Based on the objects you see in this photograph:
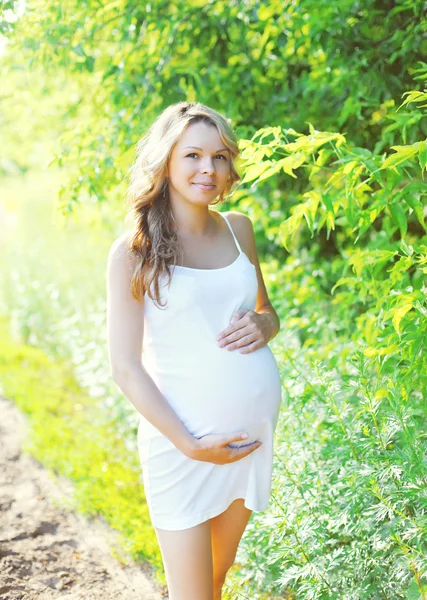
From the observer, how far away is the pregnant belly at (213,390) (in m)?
2.05

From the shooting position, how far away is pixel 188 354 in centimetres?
207

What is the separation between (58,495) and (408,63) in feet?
9.92

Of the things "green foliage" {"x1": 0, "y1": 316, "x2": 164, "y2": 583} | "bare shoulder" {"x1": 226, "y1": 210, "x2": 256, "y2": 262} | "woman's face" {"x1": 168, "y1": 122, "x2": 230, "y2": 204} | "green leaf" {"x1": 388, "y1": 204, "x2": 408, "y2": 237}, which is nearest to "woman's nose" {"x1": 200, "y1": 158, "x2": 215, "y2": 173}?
"woman's face" {"x1": 168, "y1": 122, "x2": 230, "y2": 204}

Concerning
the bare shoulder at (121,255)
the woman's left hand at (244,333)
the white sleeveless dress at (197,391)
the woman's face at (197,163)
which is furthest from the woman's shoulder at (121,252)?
the woman's left hand at (244,333)

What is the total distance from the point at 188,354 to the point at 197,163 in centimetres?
61

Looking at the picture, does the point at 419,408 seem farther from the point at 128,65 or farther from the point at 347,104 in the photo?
the point at 128,65

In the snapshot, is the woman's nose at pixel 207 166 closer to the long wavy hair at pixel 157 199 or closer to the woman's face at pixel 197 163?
the woman's face at pixel 197 163

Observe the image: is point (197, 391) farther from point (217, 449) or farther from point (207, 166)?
point (207, 166)

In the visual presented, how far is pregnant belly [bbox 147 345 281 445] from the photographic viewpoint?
6.74 feet

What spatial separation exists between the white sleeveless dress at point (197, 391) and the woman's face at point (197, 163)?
10.1 inches

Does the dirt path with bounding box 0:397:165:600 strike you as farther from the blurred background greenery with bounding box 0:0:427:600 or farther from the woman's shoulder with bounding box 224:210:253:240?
the woman's shoulder with bounding box 224:210:253:240

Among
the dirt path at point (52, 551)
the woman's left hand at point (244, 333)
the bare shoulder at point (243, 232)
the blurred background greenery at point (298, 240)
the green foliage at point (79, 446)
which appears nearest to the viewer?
the woman's left hand at point (244, 333)

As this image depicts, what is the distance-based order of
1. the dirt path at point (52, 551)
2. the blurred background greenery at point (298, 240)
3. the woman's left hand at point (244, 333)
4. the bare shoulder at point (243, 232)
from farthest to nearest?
the dirt path at point (52, 551) < the bare shoulder at point (243, 232) < the blurred background greenery at point (298, 240) < the woman's left hand at point (244, 333)

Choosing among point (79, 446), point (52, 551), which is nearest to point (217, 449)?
point (52, 551)
